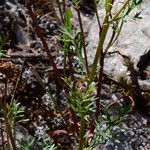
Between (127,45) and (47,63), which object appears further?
(127,45)

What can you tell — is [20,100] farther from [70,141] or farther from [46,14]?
[46,14]

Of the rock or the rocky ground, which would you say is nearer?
the rocky ground

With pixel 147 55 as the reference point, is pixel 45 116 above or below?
below

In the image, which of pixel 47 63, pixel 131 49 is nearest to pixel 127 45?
pixel 131 49

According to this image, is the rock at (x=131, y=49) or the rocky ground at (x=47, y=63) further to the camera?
the rock at (x=131, y=49)

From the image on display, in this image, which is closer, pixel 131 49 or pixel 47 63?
pixel 47 63

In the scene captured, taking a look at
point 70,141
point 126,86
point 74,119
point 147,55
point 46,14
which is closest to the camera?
point 74,119

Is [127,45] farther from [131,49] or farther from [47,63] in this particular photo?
[47,63]

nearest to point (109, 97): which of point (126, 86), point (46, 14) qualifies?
point (126, 86)
